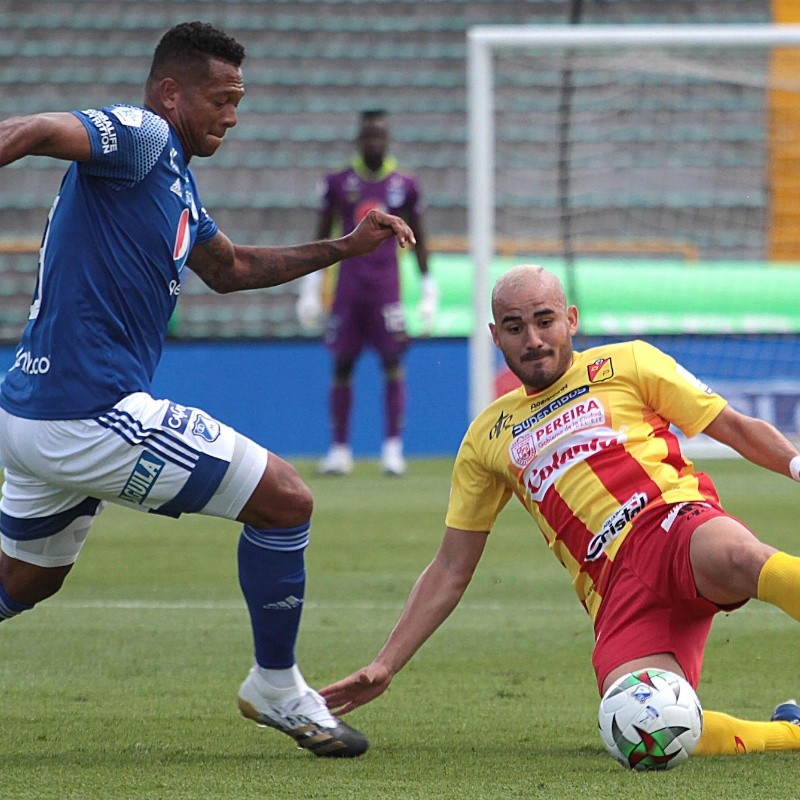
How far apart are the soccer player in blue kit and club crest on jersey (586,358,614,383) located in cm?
62

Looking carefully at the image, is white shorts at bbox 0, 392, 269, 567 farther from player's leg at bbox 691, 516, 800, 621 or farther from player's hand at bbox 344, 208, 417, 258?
player's leg at bbox 691, 516, 800, 621

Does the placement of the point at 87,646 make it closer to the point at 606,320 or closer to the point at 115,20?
the point at 606,320

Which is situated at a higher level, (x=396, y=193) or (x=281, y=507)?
(x=281, y=507)

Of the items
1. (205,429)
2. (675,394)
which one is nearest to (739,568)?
(675,394)

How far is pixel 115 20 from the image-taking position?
17641 mm

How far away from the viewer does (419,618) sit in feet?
13.8

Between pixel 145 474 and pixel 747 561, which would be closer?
pixel 747 561

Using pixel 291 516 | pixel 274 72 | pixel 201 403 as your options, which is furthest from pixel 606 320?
pixel 291 516

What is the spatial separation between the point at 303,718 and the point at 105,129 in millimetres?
1554

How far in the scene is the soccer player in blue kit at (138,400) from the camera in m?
3.85

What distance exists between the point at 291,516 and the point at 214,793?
2.53 ft

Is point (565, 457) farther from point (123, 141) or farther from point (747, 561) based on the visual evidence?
point (123, 141)

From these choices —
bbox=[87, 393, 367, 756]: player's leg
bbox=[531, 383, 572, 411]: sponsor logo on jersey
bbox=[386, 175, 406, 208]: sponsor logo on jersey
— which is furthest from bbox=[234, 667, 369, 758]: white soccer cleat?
bbox=[386, 175, 406, 208]: sponsor logo on jersey

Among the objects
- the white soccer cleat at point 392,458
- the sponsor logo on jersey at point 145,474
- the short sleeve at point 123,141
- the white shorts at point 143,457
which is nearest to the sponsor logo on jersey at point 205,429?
the white shorts at point 143,457
